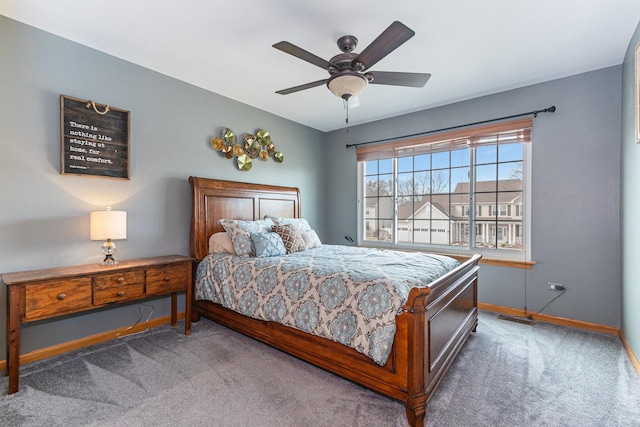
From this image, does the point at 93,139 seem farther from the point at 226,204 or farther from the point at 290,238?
the point at 290,238

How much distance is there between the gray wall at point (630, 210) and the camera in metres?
2.32

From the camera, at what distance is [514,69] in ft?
9.91

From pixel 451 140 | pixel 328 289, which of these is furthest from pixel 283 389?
pixel 451 140

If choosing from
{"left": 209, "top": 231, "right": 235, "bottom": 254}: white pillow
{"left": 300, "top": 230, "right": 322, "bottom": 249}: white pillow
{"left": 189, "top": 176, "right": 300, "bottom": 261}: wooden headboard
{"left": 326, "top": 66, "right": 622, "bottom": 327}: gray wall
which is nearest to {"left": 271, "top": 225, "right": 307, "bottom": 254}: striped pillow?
{"left": 300, "top": 230, "right": 322, "bottom": 249}: white pillow

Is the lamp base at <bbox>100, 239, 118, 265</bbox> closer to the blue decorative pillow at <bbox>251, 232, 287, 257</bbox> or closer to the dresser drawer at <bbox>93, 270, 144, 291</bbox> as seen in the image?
the dresser drawer at <bbox>93, 270, 144, 291</bbox>

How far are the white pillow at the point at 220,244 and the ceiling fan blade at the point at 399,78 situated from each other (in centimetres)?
219

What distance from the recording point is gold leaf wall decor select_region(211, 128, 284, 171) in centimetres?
371

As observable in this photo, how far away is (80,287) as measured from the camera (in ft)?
7.34

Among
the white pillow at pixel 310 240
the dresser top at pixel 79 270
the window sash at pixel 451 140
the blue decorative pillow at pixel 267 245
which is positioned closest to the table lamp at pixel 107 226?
the dresser top at pixel 79 270

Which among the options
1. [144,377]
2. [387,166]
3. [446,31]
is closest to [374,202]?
[387,166]

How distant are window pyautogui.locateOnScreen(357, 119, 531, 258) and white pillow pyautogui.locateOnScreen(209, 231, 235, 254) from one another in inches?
93.1

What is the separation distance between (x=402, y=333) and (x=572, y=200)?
108 inches

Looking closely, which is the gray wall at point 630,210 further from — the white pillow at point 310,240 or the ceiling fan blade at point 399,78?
the white pillow at point 310,240

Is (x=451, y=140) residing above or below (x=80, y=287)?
above
